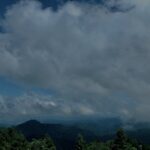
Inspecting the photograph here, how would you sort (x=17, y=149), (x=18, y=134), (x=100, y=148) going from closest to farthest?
(x=17, y=149), (x=18, y=134), (x=100, y=148)

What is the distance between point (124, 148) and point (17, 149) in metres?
41.6

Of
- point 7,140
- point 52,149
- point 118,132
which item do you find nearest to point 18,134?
point 7,140

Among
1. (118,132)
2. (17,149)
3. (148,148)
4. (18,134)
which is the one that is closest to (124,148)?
(118,132)

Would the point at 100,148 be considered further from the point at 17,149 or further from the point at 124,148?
the point at 124,148

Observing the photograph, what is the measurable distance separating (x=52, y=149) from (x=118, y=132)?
3780 centimetres

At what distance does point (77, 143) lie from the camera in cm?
14375

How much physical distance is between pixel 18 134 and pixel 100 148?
37441mm

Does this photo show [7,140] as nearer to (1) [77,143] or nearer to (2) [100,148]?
(1) [77,143]

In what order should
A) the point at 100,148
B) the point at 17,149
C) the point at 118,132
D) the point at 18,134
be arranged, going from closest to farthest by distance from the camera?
the point at 118,132 < the point at 17,149 < the point at 18,134 < the point at 100,148

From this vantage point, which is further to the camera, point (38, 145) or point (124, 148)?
point (38, 145)

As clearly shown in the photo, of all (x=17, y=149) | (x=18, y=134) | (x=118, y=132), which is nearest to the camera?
(x=118, y=132)

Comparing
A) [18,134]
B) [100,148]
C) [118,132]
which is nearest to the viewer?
[118,132]

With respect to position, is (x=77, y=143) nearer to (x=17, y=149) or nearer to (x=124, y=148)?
(x=17, y=149)

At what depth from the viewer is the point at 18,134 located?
15450 centimetres
